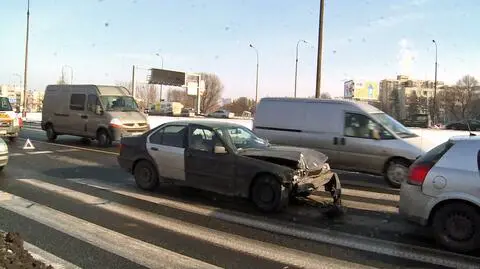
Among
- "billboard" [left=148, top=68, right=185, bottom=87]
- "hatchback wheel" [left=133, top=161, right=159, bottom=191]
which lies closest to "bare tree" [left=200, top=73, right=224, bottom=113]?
"billboard" [left=148, top=68, right=185, bottom=87]

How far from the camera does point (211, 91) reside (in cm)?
12469

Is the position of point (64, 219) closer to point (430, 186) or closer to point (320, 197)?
point (320, 197)

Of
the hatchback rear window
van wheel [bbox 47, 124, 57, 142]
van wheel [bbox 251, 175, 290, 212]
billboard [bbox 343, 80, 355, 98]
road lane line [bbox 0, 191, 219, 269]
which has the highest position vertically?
billboard [bbox 343, 80, 355, 98]

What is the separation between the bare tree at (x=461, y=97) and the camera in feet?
287

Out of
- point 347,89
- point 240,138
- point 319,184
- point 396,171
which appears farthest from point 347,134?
point 347,89

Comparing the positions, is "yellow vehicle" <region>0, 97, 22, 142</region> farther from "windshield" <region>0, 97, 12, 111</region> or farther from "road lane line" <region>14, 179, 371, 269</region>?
"road lane line" <region>14, 179, 371, 269</region>

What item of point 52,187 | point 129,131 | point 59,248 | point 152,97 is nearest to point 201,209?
point 59,248

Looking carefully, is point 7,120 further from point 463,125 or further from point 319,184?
point 463,125

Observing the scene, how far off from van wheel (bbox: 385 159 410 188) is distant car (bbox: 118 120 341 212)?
2727 mm

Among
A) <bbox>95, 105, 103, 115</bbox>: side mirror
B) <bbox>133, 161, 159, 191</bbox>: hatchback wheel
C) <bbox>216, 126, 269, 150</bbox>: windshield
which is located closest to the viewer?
<bbox>216, 126, 269, 150</bbox>: windshield

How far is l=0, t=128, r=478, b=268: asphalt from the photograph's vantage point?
17.7ft

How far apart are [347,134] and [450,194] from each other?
17.6 feet

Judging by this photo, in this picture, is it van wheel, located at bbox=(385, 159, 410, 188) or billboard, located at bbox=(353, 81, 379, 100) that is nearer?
van wheel, located at bbox=(385, 159, 410, 188)

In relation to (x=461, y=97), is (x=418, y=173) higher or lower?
lower
